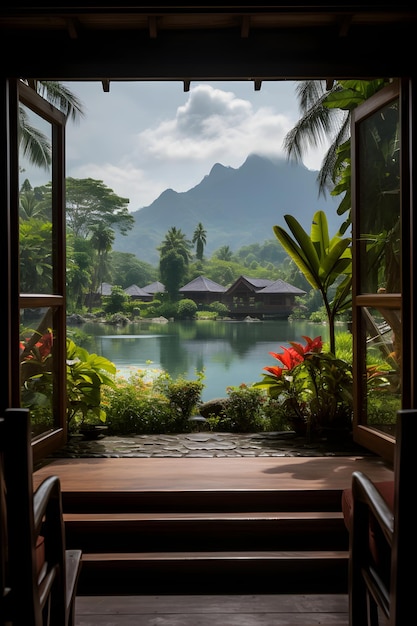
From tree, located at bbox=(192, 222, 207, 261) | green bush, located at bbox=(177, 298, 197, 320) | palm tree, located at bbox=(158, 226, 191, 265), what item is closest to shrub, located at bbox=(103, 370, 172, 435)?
green bush, located at bbox=(177, 298, 197, 320)

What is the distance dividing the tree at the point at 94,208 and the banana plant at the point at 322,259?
49.1ft

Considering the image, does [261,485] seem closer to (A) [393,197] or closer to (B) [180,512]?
(B) [180,512]

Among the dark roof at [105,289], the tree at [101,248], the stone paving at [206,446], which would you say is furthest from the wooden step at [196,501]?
the tree at [101,248]

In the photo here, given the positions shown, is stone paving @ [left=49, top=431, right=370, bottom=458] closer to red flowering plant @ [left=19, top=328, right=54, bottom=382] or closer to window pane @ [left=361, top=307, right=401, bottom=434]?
window pane @ [left=361, top=307, right=401, bottom=434]

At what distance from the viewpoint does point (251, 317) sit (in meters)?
17.1

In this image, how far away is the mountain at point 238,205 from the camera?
3117 centimetres

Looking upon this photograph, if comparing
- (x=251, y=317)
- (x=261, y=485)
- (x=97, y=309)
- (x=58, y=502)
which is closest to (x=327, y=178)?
(x=251, y=317)

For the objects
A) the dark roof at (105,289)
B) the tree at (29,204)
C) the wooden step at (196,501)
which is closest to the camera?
the wooden step at (196,501)

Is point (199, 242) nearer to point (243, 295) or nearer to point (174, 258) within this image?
point (174, 258)

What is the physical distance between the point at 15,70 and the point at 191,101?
1814 inches

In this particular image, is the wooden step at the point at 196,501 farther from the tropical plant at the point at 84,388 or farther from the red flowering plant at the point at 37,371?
the tropical plant at the point at 84,388

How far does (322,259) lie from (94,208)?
54.2ft

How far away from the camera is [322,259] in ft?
15.5

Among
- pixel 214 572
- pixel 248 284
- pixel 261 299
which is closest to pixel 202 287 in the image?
pixel 248 284
